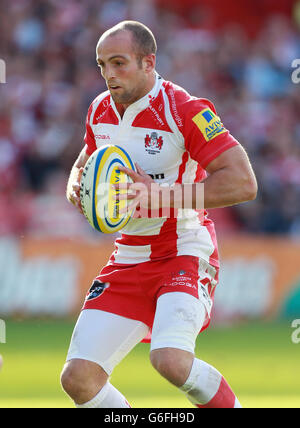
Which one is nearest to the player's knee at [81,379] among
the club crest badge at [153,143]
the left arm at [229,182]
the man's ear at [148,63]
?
the left arm at [229,182]

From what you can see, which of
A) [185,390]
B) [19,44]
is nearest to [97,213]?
[185,390]

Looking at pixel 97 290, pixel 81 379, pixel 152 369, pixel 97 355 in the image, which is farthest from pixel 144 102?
pixel 152 369

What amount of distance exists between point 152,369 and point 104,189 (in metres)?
4.99

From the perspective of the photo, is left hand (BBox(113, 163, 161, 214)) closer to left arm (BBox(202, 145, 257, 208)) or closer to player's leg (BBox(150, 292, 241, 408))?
left arm (BBox(202, 145, 257, 208))

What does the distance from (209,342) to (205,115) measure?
22.2 feet

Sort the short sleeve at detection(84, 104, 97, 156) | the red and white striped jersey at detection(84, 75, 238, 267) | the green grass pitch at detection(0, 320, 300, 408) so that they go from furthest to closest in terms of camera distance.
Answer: the green grass pitch at detection(0, 320, 300, 408) < the short sleeve at detection(84, 104, 97, 156) < the red and white striped jersey at detection(84, 75, 238, 267)

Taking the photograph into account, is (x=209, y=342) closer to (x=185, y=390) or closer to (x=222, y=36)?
(x=185, y=390)

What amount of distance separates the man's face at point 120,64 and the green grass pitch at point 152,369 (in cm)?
299

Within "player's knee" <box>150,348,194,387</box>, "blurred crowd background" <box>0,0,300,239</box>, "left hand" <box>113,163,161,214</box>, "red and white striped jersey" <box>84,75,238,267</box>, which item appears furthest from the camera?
"blurred crowd background" <box>0,0,300,239</box>

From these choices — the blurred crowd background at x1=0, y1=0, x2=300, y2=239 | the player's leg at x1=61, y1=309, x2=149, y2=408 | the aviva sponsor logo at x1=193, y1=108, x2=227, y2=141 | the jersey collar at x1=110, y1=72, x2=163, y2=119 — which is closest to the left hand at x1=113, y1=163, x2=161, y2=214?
the aviva sponsor logo at x1=193, y1=108, x2=227, y2=141

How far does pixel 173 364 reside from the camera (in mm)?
5418

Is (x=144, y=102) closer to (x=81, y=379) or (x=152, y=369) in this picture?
(x=81, y=379)

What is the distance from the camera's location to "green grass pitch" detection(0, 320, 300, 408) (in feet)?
26.8

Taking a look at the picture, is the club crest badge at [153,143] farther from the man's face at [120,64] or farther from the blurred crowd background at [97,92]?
the blurred crowd background at [97,92]
